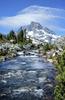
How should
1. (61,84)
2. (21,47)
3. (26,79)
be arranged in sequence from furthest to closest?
(21,47), (26,79), (61,84)

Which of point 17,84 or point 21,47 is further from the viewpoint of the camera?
point 21,47

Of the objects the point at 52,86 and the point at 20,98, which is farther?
the point at 52,86

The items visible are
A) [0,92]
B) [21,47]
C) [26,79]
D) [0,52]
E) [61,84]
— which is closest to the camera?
[61,84]

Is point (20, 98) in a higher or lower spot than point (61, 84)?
lower

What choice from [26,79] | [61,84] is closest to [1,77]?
[26,79]

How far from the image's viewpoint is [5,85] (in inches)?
2341

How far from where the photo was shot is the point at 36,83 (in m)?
62.8

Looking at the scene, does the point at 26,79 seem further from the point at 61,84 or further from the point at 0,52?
the point at 0,52

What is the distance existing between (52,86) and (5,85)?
33.1ft

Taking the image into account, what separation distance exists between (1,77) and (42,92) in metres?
16.9

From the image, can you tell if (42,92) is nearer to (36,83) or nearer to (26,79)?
(36,83)

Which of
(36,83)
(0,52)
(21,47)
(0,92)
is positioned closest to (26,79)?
(36,83)

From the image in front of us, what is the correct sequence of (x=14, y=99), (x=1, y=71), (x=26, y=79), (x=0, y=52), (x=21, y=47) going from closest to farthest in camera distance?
(x=14, y=99) → (x=26, y=79) → (x=1, y=71) → (x=0, y=52) → (x=21, y=47)

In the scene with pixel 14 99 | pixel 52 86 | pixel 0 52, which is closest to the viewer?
pixel 14 99
